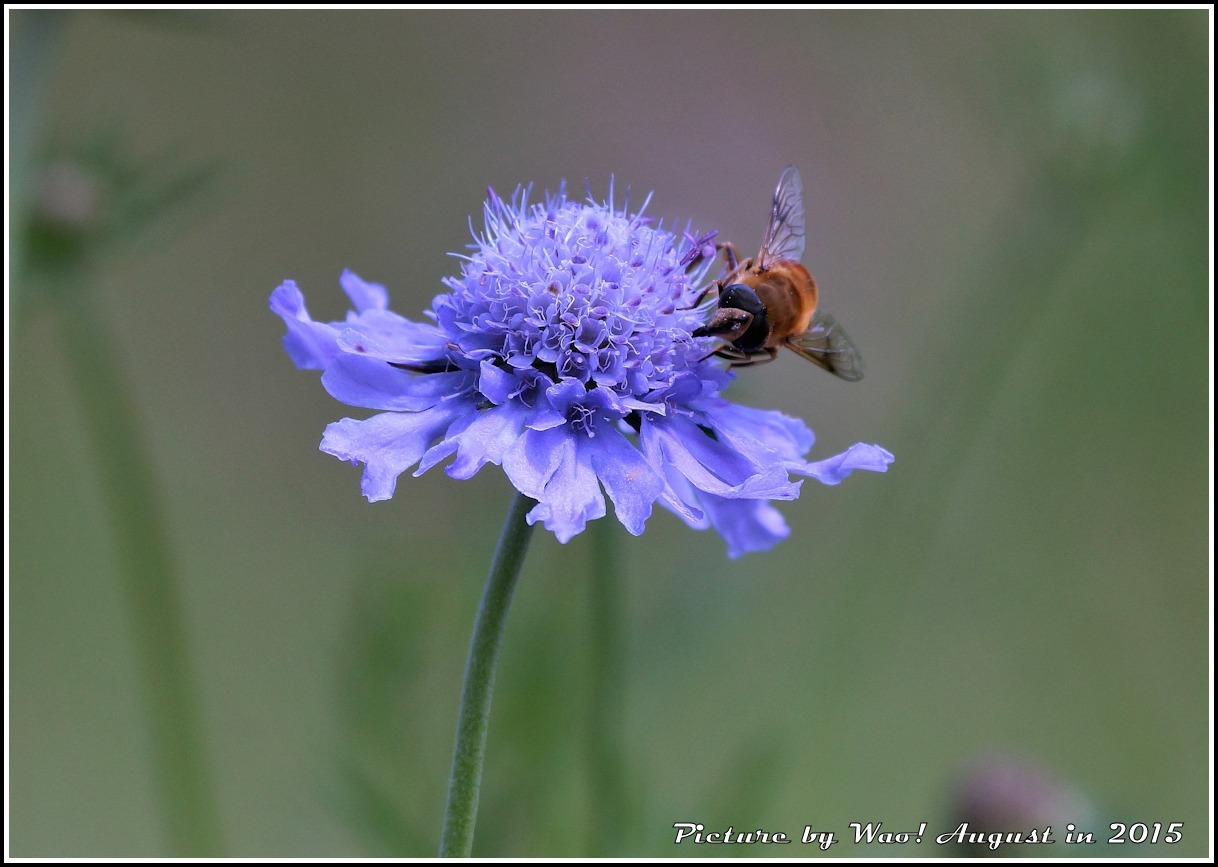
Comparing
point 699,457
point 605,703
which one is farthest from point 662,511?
point 699,457

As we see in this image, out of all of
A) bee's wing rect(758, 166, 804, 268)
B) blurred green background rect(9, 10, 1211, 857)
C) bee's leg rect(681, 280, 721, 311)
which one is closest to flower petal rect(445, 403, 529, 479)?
bee's leg rect(681, 280, 721, 311)

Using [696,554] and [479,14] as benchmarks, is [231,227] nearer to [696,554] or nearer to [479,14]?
[479,14]

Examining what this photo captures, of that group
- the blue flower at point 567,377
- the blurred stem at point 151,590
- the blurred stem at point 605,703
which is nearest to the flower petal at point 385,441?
the blue flower at point 567,377

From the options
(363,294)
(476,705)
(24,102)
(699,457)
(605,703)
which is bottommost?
(605,703)

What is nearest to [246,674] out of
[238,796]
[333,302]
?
[238,796]

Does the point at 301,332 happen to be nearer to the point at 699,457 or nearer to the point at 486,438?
the point at 486,438

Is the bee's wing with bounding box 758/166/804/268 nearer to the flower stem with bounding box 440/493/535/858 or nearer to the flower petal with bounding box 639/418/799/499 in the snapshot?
the flower petal with bounding box 639/418/799/499

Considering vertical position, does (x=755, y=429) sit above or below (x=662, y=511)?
above
